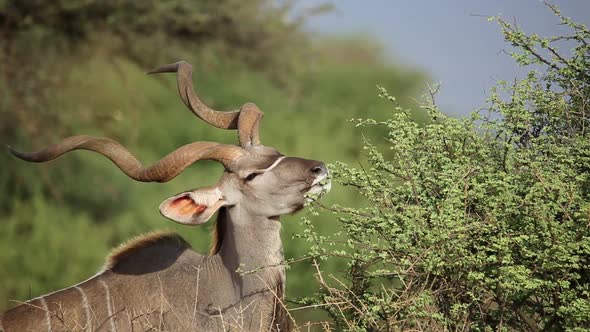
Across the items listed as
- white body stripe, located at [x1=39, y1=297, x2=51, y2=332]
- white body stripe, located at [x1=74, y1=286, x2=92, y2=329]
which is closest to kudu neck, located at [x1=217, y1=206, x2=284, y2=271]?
white body stripe, located at [x1=74, y1=286, x2=92, y2=329]

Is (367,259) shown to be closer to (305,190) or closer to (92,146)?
(305,190)

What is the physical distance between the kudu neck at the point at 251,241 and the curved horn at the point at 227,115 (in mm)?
402

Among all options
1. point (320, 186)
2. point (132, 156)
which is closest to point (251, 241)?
point (320, 186)

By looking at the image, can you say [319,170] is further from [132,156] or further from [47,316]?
[47,316]

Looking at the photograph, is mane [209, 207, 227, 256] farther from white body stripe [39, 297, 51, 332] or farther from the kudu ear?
white body stripe [39, 297, 51, 332]

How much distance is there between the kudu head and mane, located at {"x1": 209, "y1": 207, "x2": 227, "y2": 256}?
0.14 m

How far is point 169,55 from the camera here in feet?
41.3

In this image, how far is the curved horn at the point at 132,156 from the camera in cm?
552

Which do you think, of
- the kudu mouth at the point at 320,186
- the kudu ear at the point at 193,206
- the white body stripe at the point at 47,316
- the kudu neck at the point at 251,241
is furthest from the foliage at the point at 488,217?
the white body stripe at the point at 47,316

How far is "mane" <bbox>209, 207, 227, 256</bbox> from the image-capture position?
594 cm

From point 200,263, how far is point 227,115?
31.7 inches

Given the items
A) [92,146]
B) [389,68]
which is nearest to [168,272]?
[92,146]

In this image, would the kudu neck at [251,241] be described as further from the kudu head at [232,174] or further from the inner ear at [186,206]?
the inner ear at [186,206]

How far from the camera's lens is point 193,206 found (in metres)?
5.70
